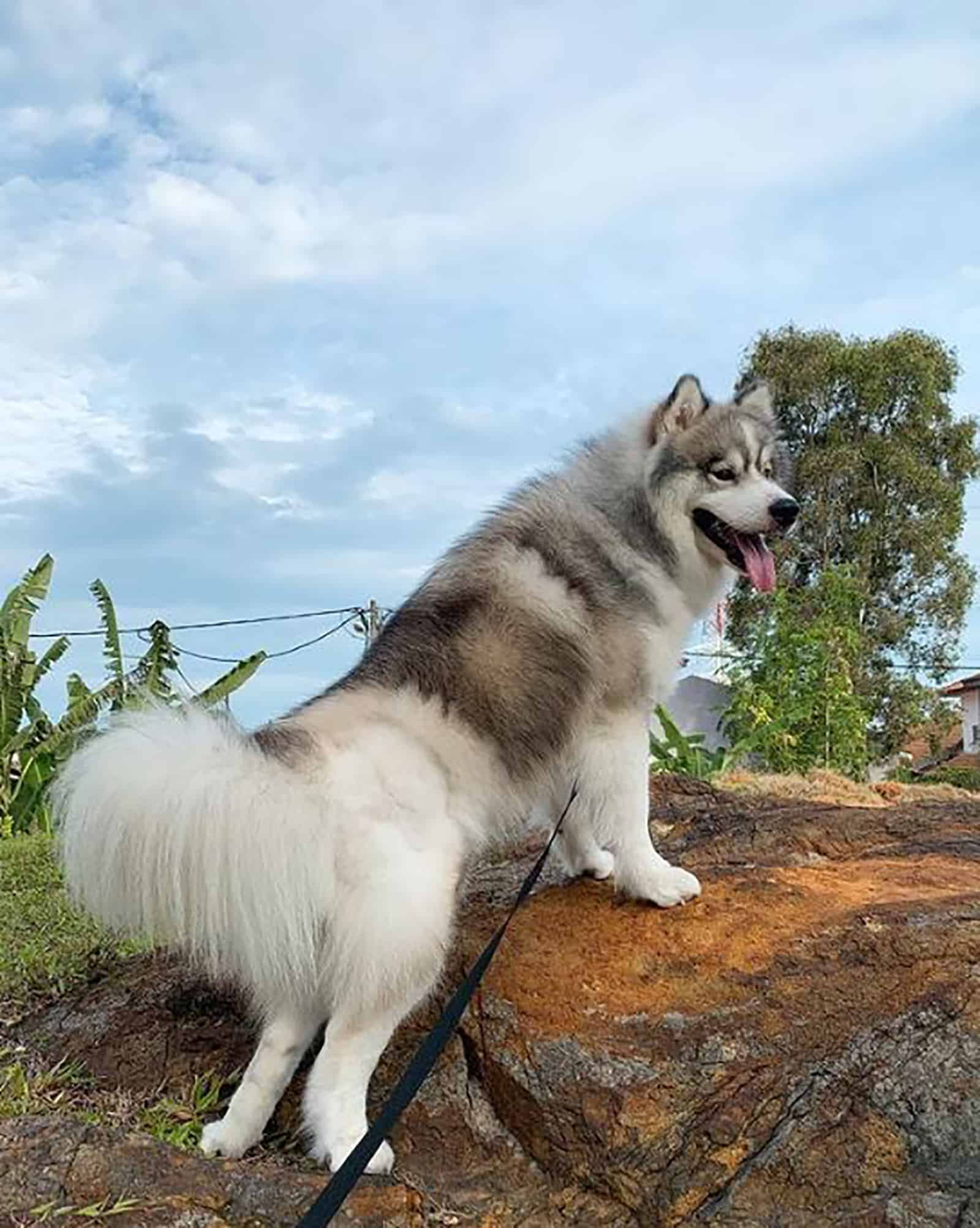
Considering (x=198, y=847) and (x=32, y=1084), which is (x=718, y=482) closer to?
(x=198, y=847)

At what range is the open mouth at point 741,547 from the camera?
15.5ft

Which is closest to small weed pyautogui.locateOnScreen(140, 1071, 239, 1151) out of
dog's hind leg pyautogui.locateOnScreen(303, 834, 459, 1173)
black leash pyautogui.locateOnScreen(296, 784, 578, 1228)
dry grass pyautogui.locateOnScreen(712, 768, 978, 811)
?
dog's hind leg pyautogui.locateOnScreen(303, 834, 459, 1173)

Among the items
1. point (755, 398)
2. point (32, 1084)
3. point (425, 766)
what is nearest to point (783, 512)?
point (755, 398)

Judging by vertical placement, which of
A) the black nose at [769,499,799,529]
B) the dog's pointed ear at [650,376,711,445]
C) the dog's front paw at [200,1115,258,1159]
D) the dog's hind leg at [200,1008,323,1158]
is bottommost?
the dog's front paw at [200,1115,258,1159]

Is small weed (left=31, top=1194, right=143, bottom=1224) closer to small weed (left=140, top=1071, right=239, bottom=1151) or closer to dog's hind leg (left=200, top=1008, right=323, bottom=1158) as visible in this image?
small weed (left=140, top=1071, right=239, bottom=1151)

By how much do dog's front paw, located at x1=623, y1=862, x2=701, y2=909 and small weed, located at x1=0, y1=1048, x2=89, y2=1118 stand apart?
2.15 meters

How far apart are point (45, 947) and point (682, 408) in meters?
3.85

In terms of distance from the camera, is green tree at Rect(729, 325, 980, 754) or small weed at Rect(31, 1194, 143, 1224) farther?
green tree at Rect(729, 325, 980, 754)

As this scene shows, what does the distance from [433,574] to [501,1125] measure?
79.1 inches

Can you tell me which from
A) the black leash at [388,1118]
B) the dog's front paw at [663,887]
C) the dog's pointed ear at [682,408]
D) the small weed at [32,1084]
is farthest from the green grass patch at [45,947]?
the dog's pointed ear at [682,408]

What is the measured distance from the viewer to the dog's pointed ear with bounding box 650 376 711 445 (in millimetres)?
4812

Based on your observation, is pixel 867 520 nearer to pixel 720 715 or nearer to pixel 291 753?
pixel 720 715

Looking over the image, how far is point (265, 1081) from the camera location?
12.9 feet

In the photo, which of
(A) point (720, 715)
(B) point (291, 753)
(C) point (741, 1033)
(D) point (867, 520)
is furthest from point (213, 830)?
(D) point (867, 520)
